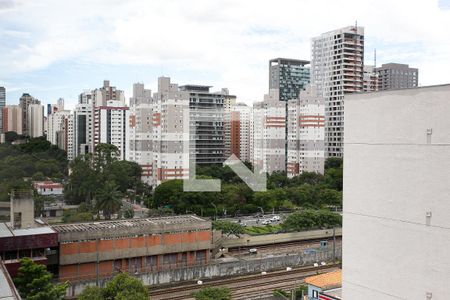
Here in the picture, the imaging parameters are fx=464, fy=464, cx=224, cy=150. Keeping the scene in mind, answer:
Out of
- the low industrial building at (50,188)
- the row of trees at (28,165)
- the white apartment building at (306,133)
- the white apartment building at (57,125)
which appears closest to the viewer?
the row of trees at (28,165)

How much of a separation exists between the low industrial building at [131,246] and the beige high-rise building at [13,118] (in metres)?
29.8

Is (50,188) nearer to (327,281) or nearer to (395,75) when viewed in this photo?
(327,281)

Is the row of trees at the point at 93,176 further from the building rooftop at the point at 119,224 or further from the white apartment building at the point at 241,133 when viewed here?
the white apartment building at the point at 241,133

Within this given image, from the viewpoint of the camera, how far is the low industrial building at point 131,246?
27.7 feet

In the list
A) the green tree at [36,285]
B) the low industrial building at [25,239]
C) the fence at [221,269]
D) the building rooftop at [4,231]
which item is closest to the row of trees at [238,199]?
the fence at [221,269]

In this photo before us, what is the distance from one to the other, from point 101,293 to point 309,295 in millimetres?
2938

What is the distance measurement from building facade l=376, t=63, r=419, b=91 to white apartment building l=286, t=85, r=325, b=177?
11.6m

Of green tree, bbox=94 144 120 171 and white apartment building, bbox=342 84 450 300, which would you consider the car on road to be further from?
white apartment building, bbox=342 84 450 300

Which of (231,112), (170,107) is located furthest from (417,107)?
(231,112)

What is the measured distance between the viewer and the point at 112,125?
87.9 feet

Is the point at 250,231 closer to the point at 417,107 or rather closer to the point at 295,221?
the point at 295,221

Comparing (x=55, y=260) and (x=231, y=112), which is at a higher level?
(x=231, y=112)

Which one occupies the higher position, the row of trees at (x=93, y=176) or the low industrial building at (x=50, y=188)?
the row of trees at (x=93, y=176)

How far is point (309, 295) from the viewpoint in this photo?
6703 millimetres
